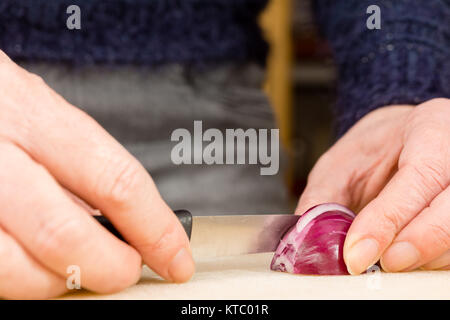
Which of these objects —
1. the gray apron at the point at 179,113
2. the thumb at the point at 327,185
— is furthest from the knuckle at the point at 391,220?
the gray apron at the point at 179,113

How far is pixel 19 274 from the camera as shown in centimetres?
35

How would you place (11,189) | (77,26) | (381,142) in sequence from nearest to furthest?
(11,189), (381,142), (77,26)

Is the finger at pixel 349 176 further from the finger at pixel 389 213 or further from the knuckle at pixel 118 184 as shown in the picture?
the knuckle at pixel 118 184

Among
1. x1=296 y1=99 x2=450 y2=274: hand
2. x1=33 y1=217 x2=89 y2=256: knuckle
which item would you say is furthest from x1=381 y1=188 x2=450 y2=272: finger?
x1=33 y1=217 x2=89 y2=256: knuckle

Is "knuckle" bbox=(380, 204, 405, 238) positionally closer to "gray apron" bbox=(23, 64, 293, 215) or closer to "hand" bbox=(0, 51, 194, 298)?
"hand" bbox=(0, 51, 194, 298)

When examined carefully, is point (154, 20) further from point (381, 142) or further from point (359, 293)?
point (359, 293)

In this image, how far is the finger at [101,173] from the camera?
363 millimetres

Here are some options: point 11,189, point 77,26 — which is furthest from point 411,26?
point 11,189

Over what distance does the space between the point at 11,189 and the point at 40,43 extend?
0.41 m

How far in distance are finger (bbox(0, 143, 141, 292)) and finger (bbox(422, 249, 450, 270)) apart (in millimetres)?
253

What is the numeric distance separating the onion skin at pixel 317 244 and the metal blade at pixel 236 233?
0.05 ft

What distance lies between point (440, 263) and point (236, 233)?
0.17 m

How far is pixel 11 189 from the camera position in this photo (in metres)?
0.35

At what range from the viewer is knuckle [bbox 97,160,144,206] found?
0.36m
